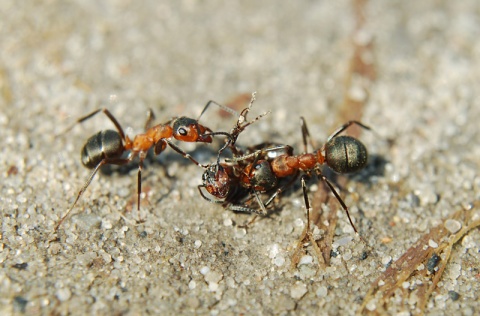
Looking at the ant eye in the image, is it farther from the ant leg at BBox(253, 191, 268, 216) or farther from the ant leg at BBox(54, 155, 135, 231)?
the ant leg at BBox(253, 191, 268, 216)

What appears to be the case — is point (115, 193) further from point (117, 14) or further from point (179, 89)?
point (117, 14)

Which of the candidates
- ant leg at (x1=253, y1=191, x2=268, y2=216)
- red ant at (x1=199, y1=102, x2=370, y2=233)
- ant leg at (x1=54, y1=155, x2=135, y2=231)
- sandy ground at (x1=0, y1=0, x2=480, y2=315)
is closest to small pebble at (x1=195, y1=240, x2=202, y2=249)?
sandy ground at (x1=0, y1=0, x2=480, y2=315)

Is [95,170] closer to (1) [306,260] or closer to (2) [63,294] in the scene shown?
(2) [63,294]

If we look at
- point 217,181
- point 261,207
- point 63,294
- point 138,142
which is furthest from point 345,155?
point 63,294

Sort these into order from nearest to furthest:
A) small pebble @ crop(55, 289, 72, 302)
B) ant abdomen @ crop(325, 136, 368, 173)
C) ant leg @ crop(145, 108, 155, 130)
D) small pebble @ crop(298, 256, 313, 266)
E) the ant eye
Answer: small pebble @ crop(55, 289, 72, 302)
small pebble @ crop(298, 256, 313, 266)
ant abdomen @ crop(325, 136, 368, 173)
the ant eye
ant leg @ crop(145, 108, 155, 130)

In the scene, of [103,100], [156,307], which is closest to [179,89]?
[103,100]

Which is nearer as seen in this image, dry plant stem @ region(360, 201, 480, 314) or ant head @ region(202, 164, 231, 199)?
dry plant stem @ region(360, 201, 480, 314)
